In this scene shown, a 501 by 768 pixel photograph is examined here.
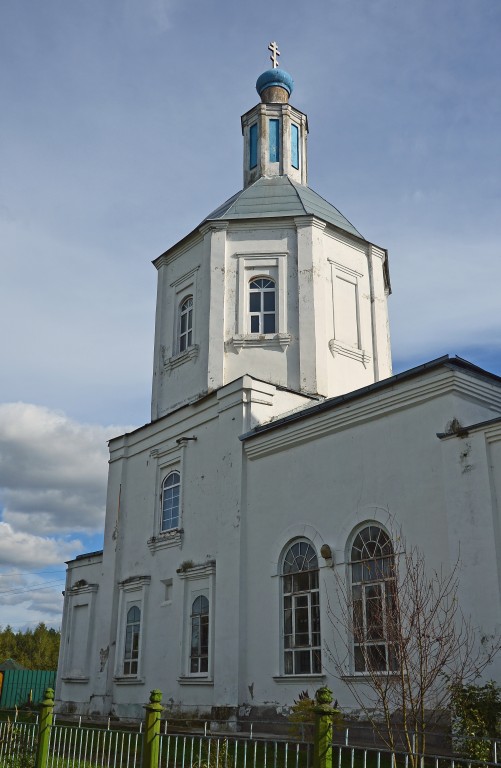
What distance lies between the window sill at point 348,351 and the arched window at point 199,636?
6101 millimetres

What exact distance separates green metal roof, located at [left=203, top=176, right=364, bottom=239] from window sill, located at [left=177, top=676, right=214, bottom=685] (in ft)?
33.2

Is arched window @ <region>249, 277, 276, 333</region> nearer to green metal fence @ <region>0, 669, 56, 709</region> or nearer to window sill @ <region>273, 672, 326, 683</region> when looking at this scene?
window sill @ <region>273, 672, 326, 683</region>

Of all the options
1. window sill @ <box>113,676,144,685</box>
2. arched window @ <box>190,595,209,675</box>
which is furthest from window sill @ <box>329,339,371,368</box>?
window sill @ <box>113,676,144,685</box>

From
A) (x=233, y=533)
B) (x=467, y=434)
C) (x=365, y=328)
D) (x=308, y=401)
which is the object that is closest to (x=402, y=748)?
(x=467, y=434)

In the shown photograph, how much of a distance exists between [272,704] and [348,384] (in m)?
7.23

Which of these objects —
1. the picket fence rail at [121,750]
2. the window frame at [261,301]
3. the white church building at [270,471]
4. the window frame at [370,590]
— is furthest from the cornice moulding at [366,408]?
the picket fence rail at [121,750]

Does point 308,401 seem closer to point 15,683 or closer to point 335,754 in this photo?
point 335,754

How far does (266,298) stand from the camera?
17656 mm

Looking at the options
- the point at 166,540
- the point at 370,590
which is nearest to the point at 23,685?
the point at 166,540

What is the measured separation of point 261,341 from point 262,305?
0.98m

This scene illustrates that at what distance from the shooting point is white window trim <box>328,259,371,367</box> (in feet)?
56.9

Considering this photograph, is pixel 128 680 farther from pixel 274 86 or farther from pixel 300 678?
pixel 274 86

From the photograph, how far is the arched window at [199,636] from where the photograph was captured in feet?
48.0

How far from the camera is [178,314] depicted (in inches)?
744
